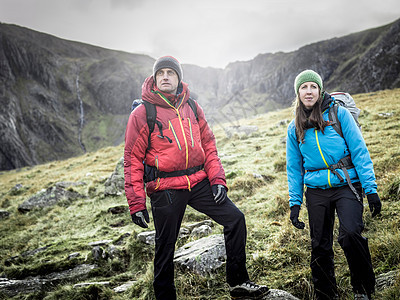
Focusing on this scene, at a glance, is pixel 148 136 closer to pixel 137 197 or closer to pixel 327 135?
pixel 137 197

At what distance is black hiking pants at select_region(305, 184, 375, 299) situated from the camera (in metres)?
2.68

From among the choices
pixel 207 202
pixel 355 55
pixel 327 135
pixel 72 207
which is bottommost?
pixel 72 207

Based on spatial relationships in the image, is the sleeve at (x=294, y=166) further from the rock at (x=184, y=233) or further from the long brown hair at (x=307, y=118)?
the rock at (x=184, y=233)

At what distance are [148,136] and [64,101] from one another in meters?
169

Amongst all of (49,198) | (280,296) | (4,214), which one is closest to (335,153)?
(280,296)

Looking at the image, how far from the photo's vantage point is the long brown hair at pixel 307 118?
122 inches

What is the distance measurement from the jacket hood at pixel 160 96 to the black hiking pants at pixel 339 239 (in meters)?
2.24

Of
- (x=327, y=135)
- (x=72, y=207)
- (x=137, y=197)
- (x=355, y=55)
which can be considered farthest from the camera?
(x=355, y=55)

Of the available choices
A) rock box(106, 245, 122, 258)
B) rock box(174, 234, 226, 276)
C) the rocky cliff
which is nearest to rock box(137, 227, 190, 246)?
rock box(106, 245, 122, 258)

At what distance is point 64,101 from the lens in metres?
148

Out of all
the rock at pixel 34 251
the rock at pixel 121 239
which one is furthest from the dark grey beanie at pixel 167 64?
the rock at pixel 34 251

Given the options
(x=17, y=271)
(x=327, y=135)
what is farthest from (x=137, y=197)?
(x=17, y=271)

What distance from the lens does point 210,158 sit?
3812 mm

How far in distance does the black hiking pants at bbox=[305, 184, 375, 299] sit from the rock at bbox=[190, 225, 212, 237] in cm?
265
